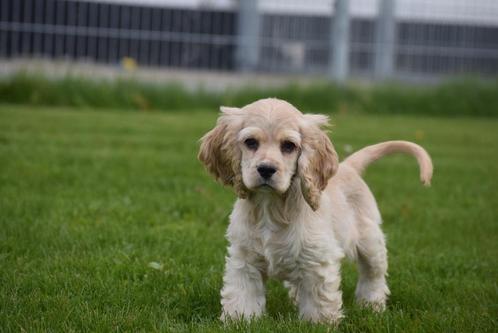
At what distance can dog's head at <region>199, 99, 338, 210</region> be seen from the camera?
379 cm

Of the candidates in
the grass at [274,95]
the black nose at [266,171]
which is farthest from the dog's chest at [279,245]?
the grass at [274,95]

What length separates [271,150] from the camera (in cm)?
382

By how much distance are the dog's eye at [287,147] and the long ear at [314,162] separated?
66 mm

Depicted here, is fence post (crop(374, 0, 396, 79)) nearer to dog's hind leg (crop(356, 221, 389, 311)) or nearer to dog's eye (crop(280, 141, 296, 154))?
dog's hind leg (crop(356, 221, 389, 311))

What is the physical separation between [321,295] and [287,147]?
79 cm

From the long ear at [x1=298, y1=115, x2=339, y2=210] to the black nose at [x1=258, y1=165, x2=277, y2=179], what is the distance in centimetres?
22

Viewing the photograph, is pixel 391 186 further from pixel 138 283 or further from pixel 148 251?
pixel 138 283

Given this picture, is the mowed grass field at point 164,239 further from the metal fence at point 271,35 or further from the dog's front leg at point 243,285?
the metal fence at point 271,35

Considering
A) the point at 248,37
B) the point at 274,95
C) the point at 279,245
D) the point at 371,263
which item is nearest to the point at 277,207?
the point at 279,245

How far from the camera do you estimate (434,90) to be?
15406 millimetres

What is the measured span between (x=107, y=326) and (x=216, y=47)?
1323 centimetres

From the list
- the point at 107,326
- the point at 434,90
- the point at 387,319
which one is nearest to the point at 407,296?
the point at 387,319

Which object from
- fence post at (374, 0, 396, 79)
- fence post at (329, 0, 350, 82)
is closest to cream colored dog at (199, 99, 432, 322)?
fence post at (329, 0, 350, 82)

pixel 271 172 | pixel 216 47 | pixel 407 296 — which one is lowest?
pixel 407 296
